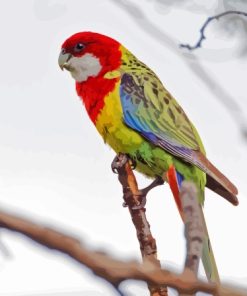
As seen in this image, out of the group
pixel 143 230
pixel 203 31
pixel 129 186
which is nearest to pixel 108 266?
pixel 143 230

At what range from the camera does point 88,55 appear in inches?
23.4

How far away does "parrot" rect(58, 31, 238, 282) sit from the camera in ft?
1.75

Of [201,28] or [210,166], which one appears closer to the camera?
[210,166]

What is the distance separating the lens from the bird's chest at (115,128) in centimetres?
56

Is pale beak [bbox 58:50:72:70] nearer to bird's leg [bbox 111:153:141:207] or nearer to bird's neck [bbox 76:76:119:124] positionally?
bird's neck [bbox 76:76:119:124]

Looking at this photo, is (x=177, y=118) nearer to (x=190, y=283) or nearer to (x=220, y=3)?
(x=220, y=3)

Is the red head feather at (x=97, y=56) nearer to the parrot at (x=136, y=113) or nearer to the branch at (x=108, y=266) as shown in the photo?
the parrot at (x=136, y=113)

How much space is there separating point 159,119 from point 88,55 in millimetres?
103

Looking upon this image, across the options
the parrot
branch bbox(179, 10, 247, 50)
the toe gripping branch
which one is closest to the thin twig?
the toe gripping branch

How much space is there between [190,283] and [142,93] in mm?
511

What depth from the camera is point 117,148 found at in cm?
56

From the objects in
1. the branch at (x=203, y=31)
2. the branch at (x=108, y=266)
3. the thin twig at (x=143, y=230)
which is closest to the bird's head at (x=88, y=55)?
the branch at (x=203, y=31)

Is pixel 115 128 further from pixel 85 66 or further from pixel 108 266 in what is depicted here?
pixel 108 266

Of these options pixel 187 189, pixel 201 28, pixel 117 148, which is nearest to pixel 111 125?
pixel 117 148
